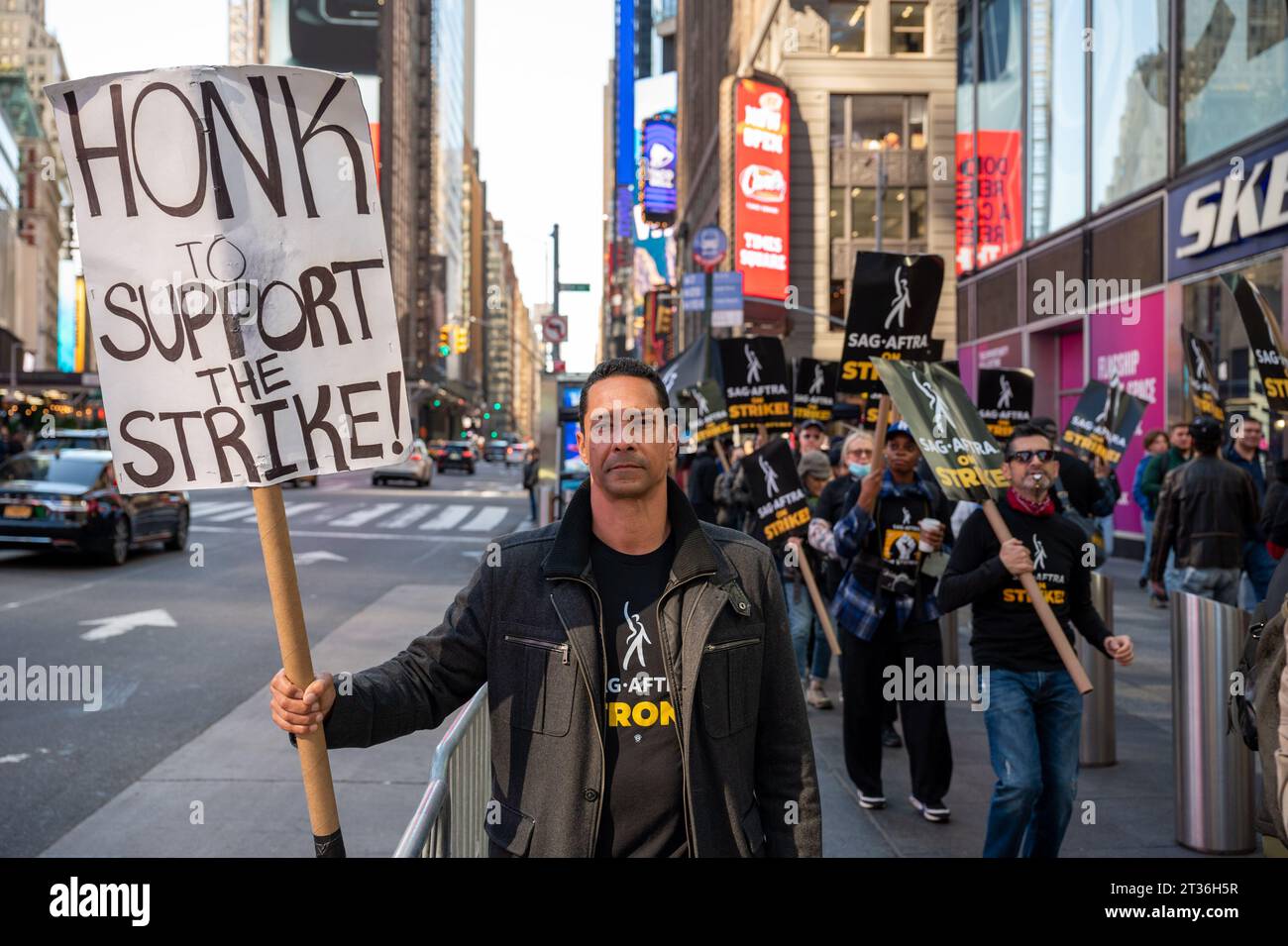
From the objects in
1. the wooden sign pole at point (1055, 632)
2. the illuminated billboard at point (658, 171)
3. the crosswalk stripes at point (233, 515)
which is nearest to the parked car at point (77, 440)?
the crosswalk stripes at point (233, 515)

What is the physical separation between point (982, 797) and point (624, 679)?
464cm

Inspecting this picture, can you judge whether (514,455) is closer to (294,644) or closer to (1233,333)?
(1233,333)

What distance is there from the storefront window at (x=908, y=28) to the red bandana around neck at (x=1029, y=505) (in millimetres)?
38162

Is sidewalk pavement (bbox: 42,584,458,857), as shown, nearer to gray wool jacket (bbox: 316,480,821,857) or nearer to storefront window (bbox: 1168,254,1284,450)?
gray wool jacket (bbox: 316,480,821,857)

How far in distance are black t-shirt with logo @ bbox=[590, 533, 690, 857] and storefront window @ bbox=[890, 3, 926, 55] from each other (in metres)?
40.8

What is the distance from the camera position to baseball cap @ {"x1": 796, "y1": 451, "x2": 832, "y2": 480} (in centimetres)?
963

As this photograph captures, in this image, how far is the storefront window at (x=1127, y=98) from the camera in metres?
19.0

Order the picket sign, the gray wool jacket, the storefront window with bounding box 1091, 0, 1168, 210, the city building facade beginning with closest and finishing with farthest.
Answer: the picket sign < the gray wool jacket < the city building facade < the storefront window with bounding box 1091, 0, 1168, 210

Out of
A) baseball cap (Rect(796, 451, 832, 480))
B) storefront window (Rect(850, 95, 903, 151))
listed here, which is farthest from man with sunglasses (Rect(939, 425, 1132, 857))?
storefront window (Rect(850, 95, 903, 151))

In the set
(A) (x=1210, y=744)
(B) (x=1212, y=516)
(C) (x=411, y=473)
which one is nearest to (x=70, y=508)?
(B) (x=1212, y=516)

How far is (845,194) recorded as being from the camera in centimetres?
3991
